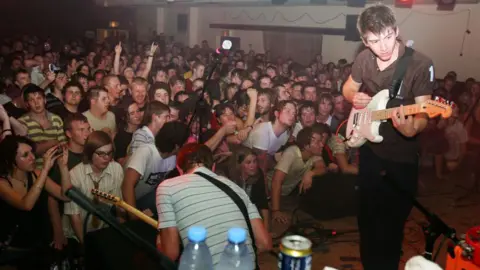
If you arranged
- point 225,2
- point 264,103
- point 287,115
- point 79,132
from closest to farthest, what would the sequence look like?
1. point 79,132
2. point 287,115
3. point 264,103
4. point 225,2

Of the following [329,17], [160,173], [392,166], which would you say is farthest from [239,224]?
[329,17]

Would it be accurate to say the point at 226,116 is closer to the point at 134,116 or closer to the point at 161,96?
the point at 161,96

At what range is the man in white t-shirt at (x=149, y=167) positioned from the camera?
3023 millimetres

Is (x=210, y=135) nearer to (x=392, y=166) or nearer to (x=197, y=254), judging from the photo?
(x=392, y=166)

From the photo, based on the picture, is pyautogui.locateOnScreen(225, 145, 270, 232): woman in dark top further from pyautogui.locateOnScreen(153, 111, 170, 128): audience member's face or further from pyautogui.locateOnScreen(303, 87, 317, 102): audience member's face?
pyautogui.locateOnScreen(303, 87, 317, 102): audience member's face

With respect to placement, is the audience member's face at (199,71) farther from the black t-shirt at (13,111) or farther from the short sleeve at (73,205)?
the short sleeve at (73,205)

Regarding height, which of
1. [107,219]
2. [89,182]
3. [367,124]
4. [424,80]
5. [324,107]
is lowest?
[89,182]

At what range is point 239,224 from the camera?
1.91 meters

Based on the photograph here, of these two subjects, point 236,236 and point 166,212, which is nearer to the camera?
point 236,236

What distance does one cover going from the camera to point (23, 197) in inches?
106

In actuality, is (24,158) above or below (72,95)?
below

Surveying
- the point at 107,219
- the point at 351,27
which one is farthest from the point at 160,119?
the point at 351,27

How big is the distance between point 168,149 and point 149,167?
0.23m

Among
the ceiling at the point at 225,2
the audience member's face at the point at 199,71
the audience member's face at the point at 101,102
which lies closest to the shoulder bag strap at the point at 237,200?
the audience member's face at the point at 101,102
